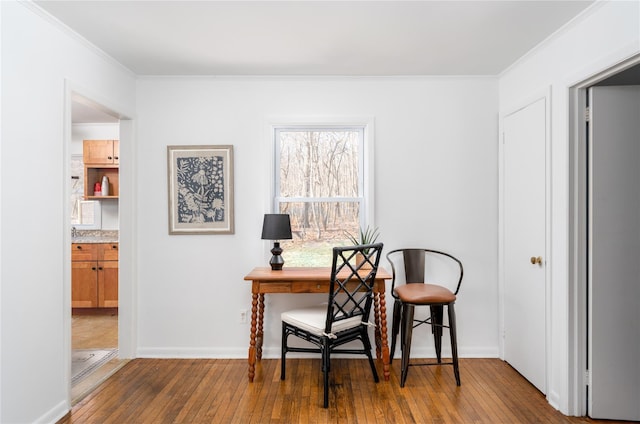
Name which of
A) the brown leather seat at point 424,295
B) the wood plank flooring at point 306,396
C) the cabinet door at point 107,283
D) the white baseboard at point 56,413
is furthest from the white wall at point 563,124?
the cabinet door at point 107,283

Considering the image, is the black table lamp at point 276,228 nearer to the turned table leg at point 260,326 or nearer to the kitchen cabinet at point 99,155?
the turned table leg at point 260,326

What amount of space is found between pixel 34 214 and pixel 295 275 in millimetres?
1724

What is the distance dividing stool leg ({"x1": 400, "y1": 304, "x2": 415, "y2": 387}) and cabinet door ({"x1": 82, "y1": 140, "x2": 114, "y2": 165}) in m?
4.12

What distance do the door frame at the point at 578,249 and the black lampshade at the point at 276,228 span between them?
2.01 m

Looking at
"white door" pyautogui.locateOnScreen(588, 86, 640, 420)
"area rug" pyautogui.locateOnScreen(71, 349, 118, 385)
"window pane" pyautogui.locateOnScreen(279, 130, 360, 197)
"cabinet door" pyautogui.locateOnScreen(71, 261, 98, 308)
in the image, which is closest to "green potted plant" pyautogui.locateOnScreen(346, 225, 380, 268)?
"window pane" pyautogui.locateOnScreen(279, 130, 360, 197)

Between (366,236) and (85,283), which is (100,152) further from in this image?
(366,236)

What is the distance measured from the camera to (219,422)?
2387mm

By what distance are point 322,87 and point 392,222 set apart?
137cm

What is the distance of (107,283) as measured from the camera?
473 centimetres

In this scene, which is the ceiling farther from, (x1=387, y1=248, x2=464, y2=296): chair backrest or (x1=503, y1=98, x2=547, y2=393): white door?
(x1=387, y1=248, x2=464, y2=296): chair backrest

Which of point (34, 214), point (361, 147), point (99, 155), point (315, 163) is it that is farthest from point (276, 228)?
point (99, 155)

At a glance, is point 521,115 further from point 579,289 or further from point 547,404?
point 547,404

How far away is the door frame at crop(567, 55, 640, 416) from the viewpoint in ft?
8.14

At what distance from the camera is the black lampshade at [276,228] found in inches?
Result: 124
